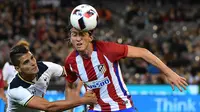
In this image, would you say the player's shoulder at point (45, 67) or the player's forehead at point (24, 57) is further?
the player's shoulder at point (45, 67)

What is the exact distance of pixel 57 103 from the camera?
245 inches

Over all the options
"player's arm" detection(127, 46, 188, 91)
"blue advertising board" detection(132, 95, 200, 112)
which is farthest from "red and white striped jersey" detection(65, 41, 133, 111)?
"blue advertising board" detection(132, 95, 200, 112)

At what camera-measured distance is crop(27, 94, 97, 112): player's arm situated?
589 cm

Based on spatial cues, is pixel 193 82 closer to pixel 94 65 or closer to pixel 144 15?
pixel 144 15

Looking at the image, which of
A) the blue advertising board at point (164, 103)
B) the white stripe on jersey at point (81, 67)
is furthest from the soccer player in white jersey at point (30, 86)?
the blue advertising board at point (164, 103)

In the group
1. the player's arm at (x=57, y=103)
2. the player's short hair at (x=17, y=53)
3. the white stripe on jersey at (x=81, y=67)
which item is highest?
the player's short hair at (x=17, y=53)

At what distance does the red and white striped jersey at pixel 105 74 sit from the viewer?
5.95 m

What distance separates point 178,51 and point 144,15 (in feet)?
11.0

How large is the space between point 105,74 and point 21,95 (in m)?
1.12

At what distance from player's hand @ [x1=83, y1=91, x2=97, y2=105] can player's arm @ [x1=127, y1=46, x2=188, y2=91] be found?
0.59 meters

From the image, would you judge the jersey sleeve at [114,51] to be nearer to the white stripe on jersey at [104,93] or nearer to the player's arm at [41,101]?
the white stripe on jersey at [104,93]

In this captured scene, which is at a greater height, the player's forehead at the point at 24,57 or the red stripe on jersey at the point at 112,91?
the player's forehead at the point at 24,57

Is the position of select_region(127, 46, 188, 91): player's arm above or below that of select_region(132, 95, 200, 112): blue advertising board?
above

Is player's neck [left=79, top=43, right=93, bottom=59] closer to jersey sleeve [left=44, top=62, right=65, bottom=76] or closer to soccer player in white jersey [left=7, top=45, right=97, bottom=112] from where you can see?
soccer player in white jersey [left=7, top=45, right=97, bottom=112]
